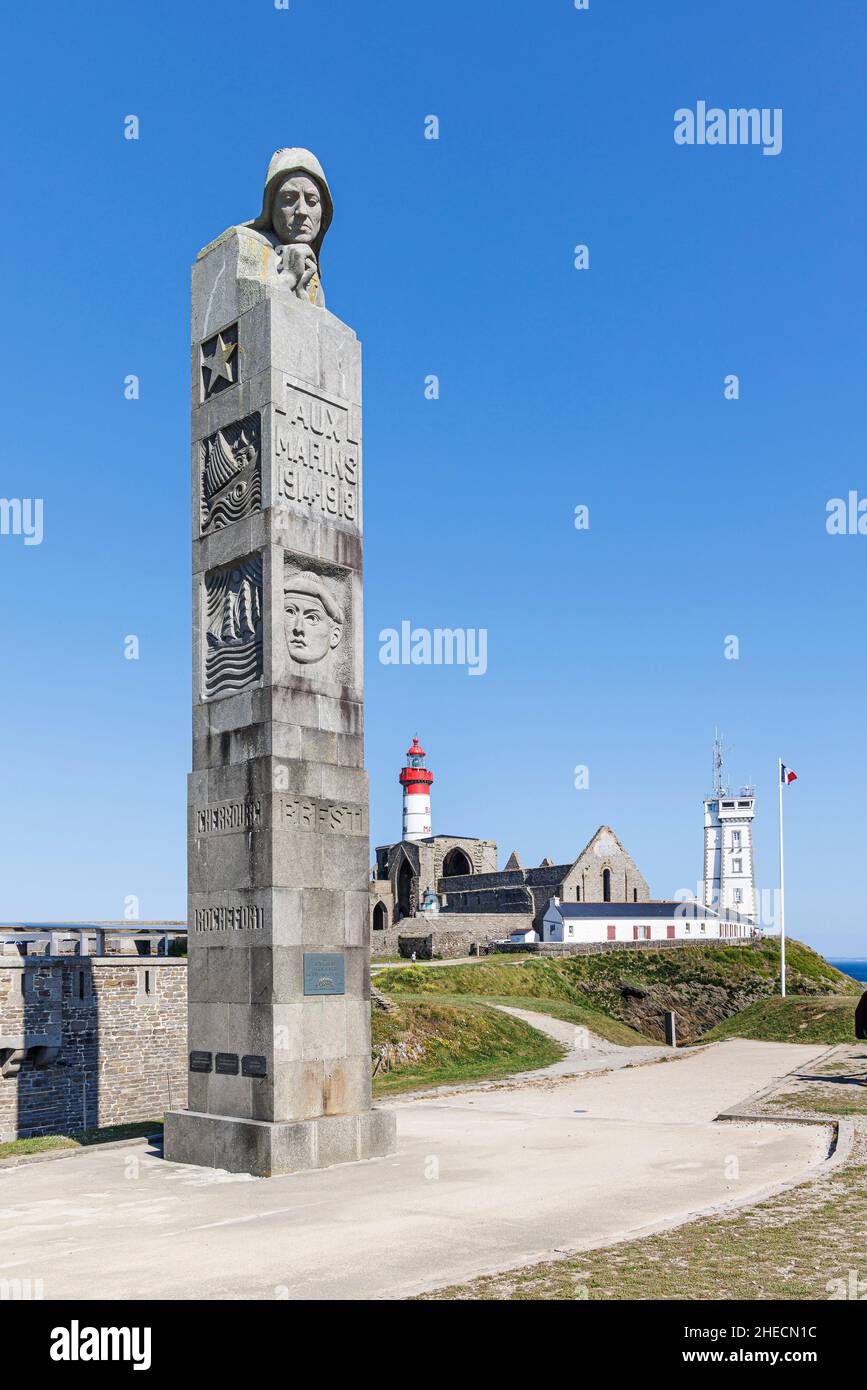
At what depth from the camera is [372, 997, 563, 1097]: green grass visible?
1091 inches

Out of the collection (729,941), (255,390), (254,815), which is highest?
(255,390)

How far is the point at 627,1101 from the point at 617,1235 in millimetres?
12295

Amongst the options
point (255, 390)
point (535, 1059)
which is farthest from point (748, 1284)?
point (535, 1059)

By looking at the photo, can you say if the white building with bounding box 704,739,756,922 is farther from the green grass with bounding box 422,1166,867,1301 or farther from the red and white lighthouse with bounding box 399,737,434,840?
the green grass with bounding box 422,1166,867,1301

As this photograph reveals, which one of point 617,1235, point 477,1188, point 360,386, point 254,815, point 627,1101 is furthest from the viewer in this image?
point 627,1101

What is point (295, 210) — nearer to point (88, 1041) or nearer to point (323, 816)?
point (323, 816)

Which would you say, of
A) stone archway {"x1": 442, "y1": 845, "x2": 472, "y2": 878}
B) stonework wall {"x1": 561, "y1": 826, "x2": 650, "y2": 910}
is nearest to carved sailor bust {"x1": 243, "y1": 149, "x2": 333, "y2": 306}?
stonework wall {"x1": 561, "y1": 826, "x2": 650, "y2": 910}

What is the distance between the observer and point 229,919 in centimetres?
1485

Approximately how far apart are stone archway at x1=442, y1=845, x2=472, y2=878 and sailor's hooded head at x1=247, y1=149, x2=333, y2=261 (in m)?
72.3

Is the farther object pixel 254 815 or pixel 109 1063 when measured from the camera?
pixel 109 1063

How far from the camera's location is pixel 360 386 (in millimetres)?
16547

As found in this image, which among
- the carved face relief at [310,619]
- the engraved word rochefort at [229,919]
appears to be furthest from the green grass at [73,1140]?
the carved face relief at [310,619]
